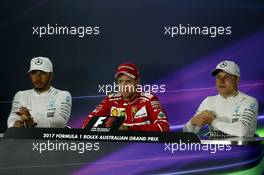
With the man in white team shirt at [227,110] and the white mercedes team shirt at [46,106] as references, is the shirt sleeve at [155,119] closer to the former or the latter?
the man in white team shirt at [227,110]

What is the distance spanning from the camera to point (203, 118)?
2.83m

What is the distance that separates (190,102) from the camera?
286 centimetres

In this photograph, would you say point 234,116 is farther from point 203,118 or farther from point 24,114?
point 24,114

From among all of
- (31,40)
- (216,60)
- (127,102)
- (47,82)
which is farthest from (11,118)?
(216,60)

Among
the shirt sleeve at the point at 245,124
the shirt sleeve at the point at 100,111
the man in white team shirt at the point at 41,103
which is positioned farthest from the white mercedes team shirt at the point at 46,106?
the shirt sleeve at the point at 245,124

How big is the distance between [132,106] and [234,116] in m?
0.58

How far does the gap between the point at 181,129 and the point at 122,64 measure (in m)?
0.51

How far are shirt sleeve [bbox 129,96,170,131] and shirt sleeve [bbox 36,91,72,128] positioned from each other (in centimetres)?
39

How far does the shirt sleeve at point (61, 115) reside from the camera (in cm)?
291

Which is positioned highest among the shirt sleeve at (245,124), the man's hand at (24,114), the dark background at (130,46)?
the dark background at (130,46)

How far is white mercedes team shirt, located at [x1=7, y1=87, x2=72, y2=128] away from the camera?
2.92 meters

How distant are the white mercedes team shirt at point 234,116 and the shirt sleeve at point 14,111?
3.24ft

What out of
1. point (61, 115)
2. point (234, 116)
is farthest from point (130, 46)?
point (234, 116)

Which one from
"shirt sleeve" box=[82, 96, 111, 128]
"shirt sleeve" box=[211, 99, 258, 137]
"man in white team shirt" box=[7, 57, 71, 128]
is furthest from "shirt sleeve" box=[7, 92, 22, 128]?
"shirt sleeve" box=[211, 99, 258, 137]
